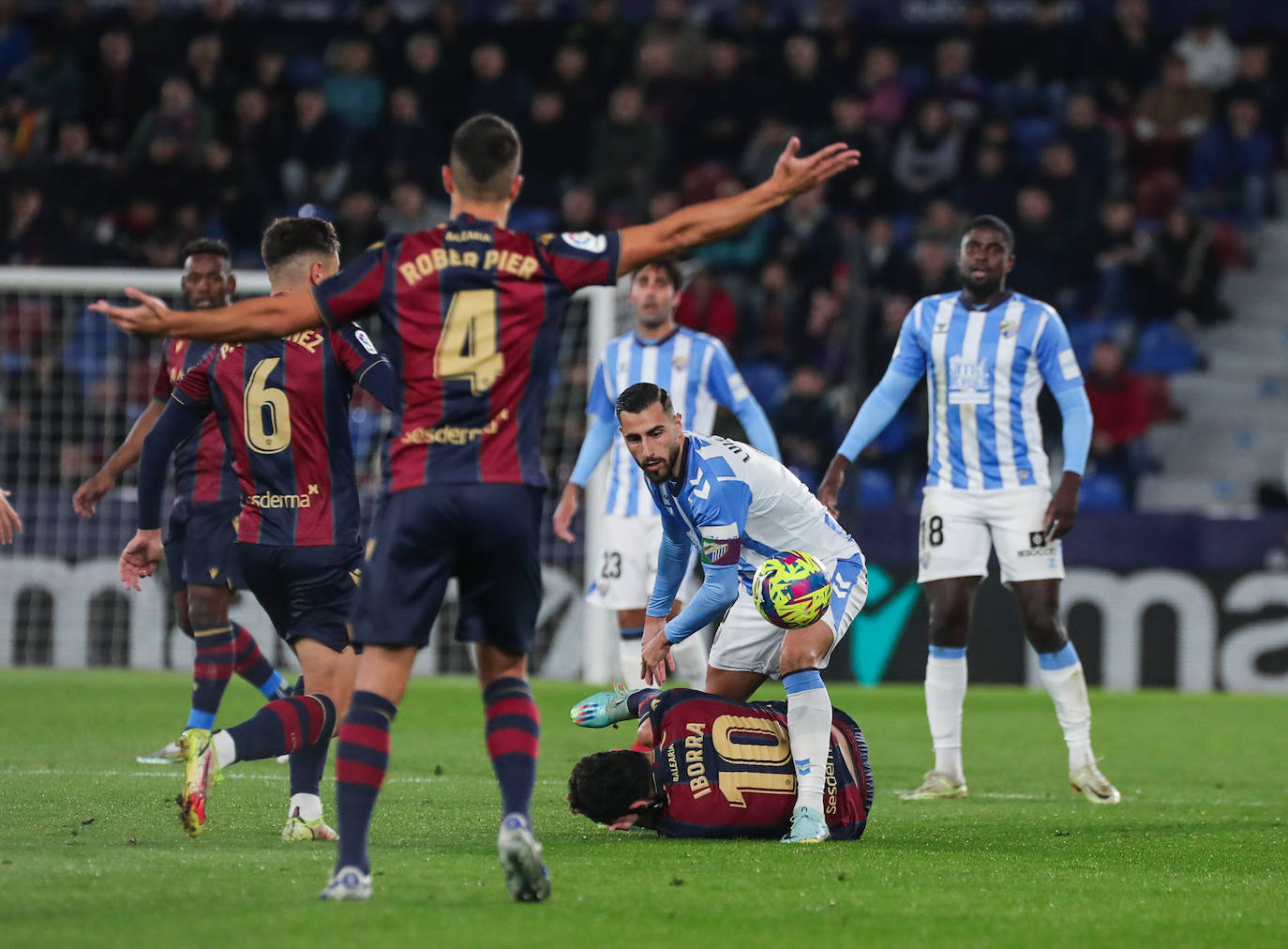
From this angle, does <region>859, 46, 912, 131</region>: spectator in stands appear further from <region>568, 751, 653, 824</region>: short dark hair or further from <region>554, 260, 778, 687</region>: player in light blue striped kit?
<region>568, 751, 653, 824</region>: short dark hair

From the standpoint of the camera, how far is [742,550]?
6.71 meters

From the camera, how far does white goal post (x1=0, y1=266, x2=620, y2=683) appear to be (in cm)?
1291

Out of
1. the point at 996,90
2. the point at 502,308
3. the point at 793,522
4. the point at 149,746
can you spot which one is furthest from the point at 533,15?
the point at 502,308

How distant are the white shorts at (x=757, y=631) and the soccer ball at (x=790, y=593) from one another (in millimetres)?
314

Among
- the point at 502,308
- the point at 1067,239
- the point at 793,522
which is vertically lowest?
the point at 793,522

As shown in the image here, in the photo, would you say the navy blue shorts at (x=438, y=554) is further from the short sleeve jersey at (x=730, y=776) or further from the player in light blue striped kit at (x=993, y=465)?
the player in light blue striped kit at (x=993, y=465)

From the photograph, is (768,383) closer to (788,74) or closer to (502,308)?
(788,74)

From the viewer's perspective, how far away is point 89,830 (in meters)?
5.79

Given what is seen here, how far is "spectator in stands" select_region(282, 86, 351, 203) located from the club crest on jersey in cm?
1293

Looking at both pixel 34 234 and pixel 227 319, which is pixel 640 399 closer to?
pixel 227 319

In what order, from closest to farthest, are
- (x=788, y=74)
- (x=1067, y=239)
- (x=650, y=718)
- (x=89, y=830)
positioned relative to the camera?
(x=89, y=830) → (x=650, y=718) → (x=1067, y=239) → (x=788, y=74)

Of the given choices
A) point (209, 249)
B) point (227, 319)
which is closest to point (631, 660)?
point (209, 249)

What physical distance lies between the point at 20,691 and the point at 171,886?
7.84m

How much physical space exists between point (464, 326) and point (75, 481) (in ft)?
32.6
